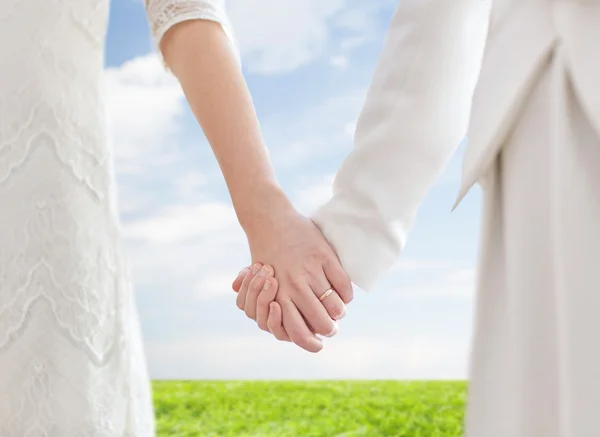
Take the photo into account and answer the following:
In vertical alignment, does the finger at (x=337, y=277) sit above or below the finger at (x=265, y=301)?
above

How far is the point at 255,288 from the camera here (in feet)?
4.93

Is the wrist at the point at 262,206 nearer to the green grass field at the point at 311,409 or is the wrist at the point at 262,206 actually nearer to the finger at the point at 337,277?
the finger at the point at 337,277

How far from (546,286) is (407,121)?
1.34 feet

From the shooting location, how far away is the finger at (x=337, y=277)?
1.40 metres

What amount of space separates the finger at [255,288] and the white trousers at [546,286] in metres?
0.64

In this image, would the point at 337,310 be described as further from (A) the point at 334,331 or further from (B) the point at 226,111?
(B) the point at 226,111

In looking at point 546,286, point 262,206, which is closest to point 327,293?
point 262,206

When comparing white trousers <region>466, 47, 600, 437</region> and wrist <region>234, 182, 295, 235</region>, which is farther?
wrist <region>234, 182, 295, 235</region>

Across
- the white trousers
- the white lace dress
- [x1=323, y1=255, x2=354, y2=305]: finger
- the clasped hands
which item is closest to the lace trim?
the white lace dress

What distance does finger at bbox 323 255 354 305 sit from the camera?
140 centimetres

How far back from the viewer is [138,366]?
142cm

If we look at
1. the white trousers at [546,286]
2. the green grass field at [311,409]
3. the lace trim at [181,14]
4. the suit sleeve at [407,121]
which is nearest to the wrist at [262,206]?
the suit sleeve at [407,121]

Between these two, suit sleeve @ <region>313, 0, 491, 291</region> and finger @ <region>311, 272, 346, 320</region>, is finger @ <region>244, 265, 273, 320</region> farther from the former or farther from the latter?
suit sleeve @ <region>313, 0, 491, 291</region>

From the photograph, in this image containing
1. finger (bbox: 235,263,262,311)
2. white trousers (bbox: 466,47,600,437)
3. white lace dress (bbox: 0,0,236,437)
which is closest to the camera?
white trousers (bbox: 466,47,600,437)
